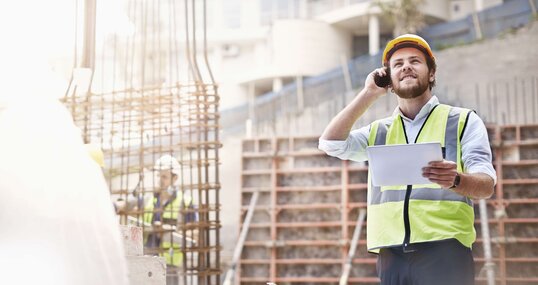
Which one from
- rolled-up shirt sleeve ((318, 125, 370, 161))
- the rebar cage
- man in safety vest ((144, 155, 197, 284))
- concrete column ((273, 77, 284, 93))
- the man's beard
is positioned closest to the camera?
the man's beard

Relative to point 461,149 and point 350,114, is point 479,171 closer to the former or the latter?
point 461,149

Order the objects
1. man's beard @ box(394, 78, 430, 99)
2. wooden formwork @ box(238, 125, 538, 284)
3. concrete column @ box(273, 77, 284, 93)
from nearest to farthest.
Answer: man's beard @ box(394, 78, 430, 99) < wooden formwork @ box(238, 125, 538, 284) < concrete column @ box(273, 77, 284, 93)

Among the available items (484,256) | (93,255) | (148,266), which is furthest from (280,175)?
(93,255)

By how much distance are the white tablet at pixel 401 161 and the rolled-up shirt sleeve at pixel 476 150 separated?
0.21 metres

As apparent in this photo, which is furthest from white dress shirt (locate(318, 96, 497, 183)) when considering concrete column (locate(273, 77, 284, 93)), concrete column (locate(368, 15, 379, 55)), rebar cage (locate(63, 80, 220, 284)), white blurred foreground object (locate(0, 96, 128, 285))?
concrete column (locate(273, 77, 284, 93))

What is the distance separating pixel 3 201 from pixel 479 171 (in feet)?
5.16

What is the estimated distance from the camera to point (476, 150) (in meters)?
2.70

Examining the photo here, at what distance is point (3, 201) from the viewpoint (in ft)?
5.65

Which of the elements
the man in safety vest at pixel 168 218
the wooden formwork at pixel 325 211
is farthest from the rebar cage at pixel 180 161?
the wooden formwork at pixel 325 211

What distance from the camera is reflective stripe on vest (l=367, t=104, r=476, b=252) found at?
8.91ft

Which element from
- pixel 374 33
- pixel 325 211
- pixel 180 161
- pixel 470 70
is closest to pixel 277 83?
pixel 374 33

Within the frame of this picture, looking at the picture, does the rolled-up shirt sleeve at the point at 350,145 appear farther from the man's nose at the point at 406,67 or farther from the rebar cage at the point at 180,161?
the rebar cage at the point at 180,161

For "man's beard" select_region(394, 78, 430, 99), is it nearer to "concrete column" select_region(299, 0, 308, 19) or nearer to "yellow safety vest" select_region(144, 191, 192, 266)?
"yellow safety vest" select_region(144, 191, 192, 266)

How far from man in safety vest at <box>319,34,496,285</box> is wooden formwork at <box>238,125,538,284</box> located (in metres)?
7.04
